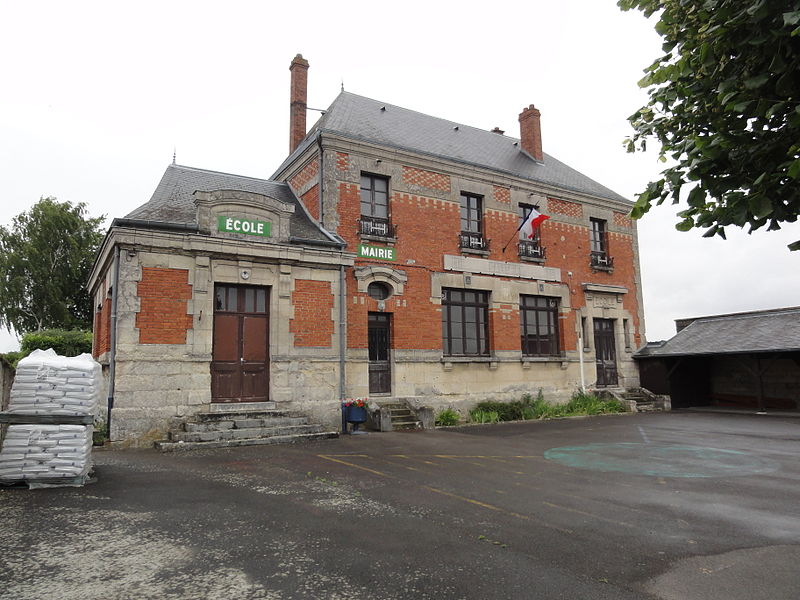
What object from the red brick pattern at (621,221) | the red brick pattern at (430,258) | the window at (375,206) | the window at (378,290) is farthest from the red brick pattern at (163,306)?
the red brick pattern at (621,221)

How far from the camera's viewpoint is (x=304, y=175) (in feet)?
48.7

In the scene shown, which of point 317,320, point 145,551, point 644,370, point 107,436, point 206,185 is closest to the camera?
point 145,551

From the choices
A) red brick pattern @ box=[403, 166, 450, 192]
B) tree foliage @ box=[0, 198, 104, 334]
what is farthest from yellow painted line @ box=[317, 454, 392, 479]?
tree foliage @ box=[0, 198, 104, 334]

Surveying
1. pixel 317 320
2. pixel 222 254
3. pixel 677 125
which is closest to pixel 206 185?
pixel 222 254

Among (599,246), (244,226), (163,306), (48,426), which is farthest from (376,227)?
(599,246)

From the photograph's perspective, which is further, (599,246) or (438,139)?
(599,246)

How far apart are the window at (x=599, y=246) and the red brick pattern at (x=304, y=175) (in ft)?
34.0

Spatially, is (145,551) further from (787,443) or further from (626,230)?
(626,230)

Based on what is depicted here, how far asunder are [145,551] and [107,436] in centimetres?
704

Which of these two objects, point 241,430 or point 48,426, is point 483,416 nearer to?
point 241,430

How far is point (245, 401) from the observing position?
11.5 m

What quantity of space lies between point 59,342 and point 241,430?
51.2 feet

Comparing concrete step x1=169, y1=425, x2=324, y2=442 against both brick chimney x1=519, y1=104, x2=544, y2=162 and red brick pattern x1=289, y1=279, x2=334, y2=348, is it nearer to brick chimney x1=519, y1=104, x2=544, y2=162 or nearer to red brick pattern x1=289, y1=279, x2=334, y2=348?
red brick pattern x1=289, y1=279, x2=334, y2=348

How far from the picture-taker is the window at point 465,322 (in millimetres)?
15258
